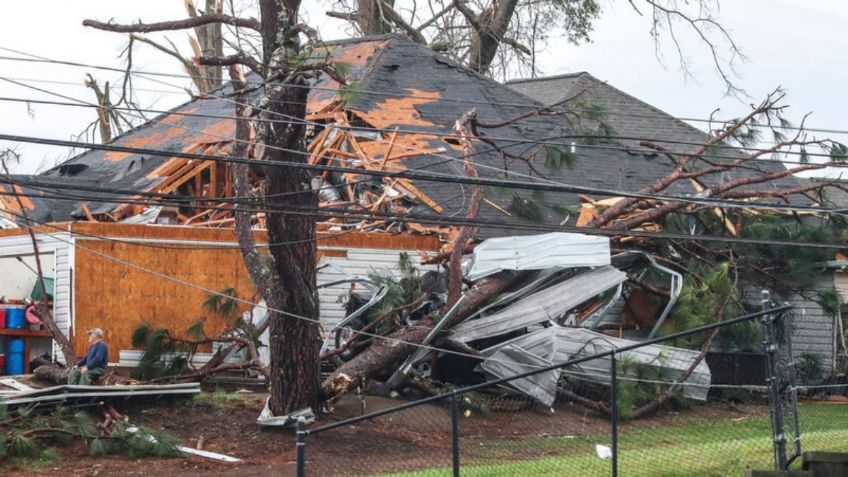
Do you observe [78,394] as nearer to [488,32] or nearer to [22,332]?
[22,332]

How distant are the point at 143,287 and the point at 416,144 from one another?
217 inches

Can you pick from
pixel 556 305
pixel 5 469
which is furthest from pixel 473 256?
pixel 5 469

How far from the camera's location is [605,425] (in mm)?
14805

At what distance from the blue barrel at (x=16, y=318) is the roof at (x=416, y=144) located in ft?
7.45

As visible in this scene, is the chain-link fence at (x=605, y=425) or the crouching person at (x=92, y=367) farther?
the crouching person at (x=92, y=367)

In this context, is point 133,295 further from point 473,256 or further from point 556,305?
point 556,305

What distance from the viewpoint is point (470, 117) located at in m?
17.5

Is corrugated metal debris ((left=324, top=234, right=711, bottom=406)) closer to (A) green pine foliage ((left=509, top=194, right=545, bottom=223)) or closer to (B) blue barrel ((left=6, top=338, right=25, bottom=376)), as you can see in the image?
(A) green pine foliage ((left=509, top=194, right=545, bottom=223))

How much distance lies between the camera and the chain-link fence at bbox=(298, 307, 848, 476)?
10492 mm

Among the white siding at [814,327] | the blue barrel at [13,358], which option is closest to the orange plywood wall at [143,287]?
the blue barrel at [13,358]

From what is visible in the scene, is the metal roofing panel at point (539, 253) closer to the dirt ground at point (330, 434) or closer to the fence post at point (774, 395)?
the dirt ground at point (330, 434)

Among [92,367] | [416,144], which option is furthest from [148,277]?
[416,144]

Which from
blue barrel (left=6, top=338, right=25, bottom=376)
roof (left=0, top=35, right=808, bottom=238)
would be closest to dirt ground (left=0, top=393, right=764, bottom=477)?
blue barrel (left=6, top=338, right=25, bottom=376)

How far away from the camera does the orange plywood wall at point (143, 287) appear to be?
16.9 meters
